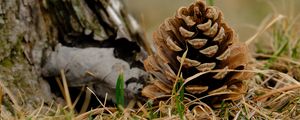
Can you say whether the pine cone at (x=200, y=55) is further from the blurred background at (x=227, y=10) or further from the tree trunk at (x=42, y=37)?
the blurred background at (x=227, y=10)

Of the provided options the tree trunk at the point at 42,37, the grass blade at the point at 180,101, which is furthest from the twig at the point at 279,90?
the tree trunk at the point at 42,37

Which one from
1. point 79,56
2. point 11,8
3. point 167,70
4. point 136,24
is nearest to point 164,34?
point 167,70

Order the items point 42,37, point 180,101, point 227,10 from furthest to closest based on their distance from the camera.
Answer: point 227,10
point 42,37
point 180,101

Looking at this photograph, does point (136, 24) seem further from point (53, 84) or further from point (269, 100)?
point (269, 100)

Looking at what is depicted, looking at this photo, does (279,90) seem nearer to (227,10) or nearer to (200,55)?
(200,55)

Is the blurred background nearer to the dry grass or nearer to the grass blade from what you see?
the dry grass

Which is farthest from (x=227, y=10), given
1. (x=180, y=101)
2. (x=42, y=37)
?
(x=180, y=101)

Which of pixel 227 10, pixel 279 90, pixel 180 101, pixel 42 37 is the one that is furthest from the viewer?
pixel 227 10

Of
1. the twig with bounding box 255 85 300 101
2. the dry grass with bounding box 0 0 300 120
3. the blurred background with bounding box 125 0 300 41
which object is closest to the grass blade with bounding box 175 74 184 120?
the dry grass with bounding box 0 0 300 120
